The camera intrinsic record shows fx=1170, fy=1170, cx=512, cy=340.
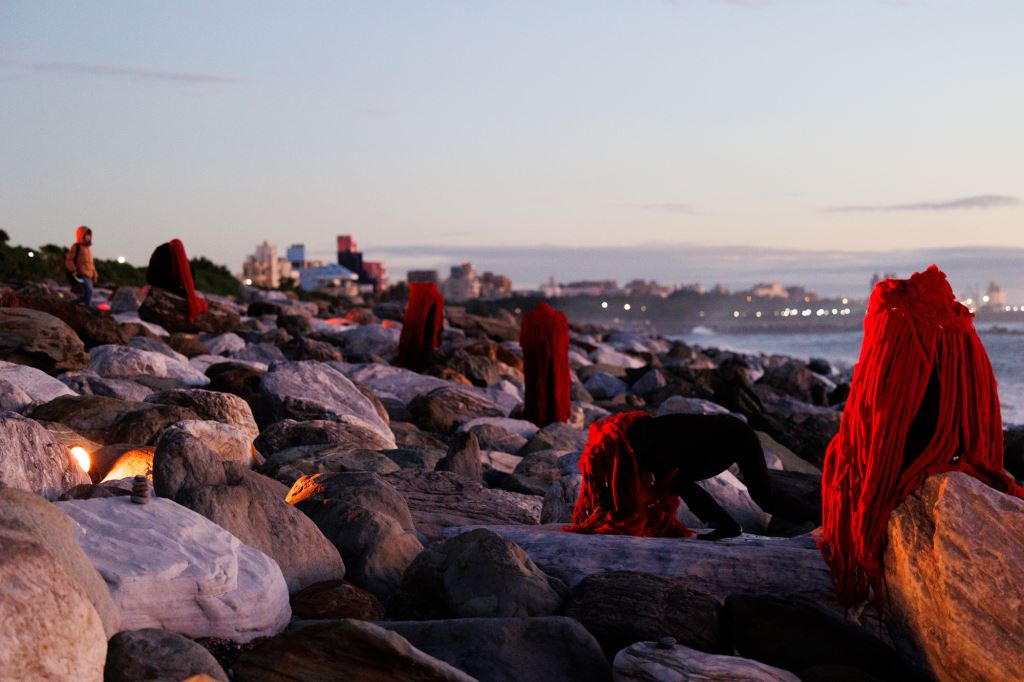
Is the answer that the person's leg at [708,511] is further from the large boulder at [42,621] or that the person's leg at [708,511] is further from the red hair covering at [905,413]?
the large boulder at [42,621]

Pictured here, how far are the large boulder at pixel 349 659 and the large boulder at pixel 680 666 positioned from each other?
25.1 inches

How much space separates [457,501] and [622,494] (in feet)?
5.02

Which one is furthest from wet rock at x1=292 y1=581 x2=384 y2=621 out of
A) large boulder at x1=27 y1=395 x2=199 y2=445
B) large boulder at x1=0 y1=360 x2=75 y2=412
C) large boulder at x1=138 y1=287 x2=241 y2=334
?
A: large boulder at x1=138 y1=287 x2=241 y2=334

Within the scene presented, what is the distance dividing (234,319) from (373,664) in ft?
60.5

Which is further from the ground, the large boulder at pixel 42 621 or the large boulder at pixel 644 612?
the large boulder at pixel 42 621

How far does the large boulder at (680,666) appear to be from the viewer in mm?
4219

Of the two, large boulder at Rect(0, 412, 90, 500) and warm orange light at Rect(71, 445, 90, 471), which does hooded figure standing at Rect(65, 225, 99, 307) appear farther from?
large boulder at Rect(0, 412, 90, 500)

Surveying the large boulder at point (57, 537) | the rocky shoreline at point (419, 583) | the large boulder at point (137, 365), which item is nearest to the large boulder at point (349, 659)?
the rocky shoreline at point (419, 583)

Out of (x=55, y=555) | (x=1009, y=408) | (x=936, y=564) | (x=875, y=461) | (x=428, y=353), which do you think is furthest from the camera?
(x=1009, y=408)

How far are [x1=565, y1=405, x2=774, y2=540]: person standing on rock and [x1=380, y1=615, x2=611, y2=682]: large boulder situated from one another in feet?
5.03

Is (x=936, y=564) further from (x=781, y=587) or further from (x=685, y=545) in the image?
(x=685, y=545)

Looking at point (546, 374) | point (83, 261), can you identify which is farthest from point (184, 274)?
point (546, 374)

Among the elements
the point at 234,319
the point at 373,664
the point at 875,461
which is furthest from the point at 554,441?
the point at 234,319

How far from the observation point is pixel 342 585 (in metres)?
5.03
